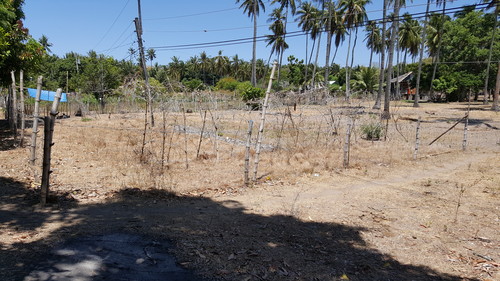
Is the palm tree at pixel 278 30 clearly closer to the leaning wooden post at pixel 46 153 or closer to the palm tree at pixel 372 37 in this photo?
the palm tree at pixel 372 37

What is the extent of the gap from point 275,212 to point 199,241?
72.3 inches

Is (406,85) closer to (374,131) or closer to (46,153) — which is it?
(374,131)

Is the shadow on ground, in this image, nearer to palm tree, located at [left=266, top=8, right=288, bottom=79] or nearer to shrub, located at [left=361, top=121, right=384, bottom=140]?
shrub, located at [left=361, top=121, right=384, bottom=140]

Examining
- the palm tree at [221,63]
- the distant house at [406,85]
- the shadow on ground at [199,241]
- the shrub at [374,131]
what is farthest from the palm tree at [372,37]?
the shadow on ground at [199,241]

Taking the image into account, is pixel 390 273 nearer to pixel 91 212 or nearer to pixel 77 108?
pixel 91 212

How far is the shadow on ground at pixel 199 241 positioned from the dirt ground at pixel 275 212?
0.8 inches

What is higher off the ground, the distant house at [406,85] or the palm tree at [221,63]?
the palm tree at [221,63]

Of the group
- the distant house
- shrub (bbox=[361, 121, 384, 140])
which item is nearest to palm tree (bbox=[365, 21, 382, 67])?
the distant house

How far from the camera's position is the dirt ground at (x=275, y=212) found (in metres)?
3.98

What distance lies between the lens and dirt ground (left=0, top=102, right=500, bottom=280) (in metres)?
3.98

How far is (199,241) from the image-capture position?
4375 millimetres

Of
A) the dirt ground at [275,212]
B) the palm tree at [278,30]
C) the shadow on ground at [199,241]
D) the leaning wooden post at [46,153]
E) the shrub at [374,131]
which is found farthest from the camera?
the palm tree at [278,30]

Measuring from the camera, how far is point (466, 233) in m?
5.21

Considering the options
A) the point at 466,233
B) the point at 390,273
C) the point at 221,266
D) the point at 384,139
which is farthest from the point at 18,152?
the point at 384,139
